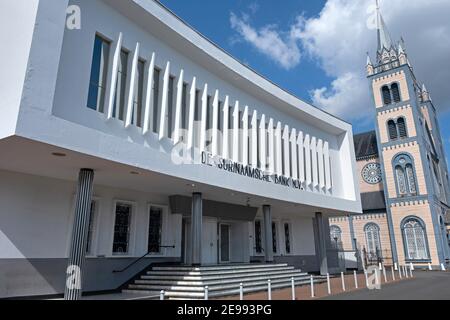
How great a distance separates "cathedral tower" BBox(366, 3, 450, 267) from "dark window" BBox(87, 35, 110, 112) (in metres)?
30.5

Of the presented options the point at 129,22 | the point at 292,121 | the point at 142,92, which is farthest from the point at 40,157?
the point at 292,121

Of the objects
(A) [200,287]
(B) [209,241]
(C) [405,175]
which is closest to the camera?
(A) [200,287]

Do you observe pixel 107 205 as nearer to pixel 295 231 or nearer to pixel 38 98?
pixel 38 98

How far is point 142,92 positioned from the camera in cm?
1255

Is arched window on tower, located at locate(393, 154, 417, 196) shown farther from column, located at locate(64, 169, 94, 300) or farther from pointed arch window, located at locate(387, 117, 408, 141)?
column, located at locate(64, 169, 94, 300)

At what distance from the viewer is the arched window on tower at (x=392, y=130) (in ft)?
116

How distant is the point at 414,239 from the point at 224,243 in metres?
21.2

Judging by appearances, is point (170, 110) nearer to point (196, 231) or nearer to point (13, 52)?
point (196, 231)

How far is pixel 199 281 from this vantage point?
1235cm

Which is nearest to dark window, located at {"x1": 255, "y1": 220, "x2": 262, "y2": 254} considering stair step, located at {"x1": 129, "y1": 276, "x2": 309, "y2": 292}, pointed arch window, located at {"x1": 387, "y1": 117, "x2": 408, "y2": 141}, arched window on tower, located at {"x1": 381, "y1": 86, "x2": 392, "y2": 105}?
stair step, located at {"x1": 129, "y1": 276, "x2": 309, "y2": 292}

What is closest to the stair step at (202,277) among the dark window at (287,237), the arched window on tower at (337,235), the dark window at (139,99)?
the dark window at (139,99)

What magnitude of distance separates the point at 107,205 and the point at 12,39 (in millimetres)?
6723

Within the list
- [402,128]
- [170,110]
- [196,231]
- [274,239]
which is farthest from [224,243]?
[402,128]

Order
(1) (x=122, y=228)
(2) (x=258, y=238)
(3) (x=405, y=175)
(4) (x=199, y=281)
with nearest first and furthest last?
(4) (x=199, y=281) < (1) (x=122, y=228) < (2) (x=258, y=238) < (3) (x=405, y=175)
